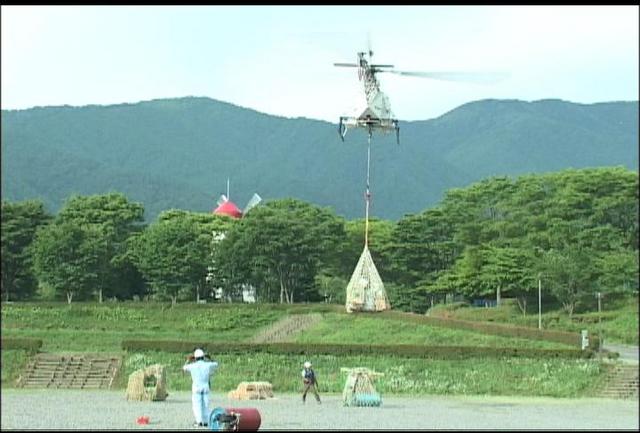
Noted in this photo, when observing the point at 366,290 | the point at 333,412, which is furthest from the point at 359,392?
the point at 366,290

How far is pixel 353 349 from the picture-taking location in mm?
26312

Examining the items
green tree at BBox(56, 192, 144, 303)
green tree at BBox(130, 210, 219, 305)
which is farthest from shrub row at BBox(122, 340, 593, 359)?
green tree at BBox(130, 210, 219, 305)

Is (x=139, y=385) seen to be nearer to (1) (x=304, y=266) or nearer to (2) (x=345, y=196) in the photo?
(1) (x=304, y=266)

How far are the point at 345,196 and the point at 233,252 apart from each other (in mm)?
113338

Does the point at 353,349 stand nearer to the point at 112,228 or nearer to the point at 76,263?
the point at 76,263

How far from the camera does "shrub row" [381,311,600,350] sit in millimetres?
25641

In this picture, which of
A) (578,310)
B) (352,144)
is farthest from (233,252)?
(352,144)

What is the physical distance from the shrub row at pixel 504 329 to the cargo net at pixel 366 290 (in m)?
1.50

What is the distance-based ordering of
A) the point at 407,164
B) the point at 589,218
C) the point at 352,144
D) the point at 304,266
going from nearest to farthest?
the point at 589,218, the point at 304,266, the point at 407,164, the point at 352,144

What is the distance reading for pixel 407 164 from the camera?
584 ft

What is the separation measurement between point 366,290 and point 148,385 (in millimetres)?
15682

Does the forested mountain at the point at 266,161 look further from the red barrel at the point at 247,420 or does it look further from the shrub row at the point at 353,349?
the red barrel at the point at 247,420

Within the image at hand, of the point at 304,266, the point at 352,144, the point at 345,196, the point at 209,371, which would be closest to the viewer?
the point at 209,371

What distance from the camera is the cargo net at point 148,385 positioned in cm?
1844
